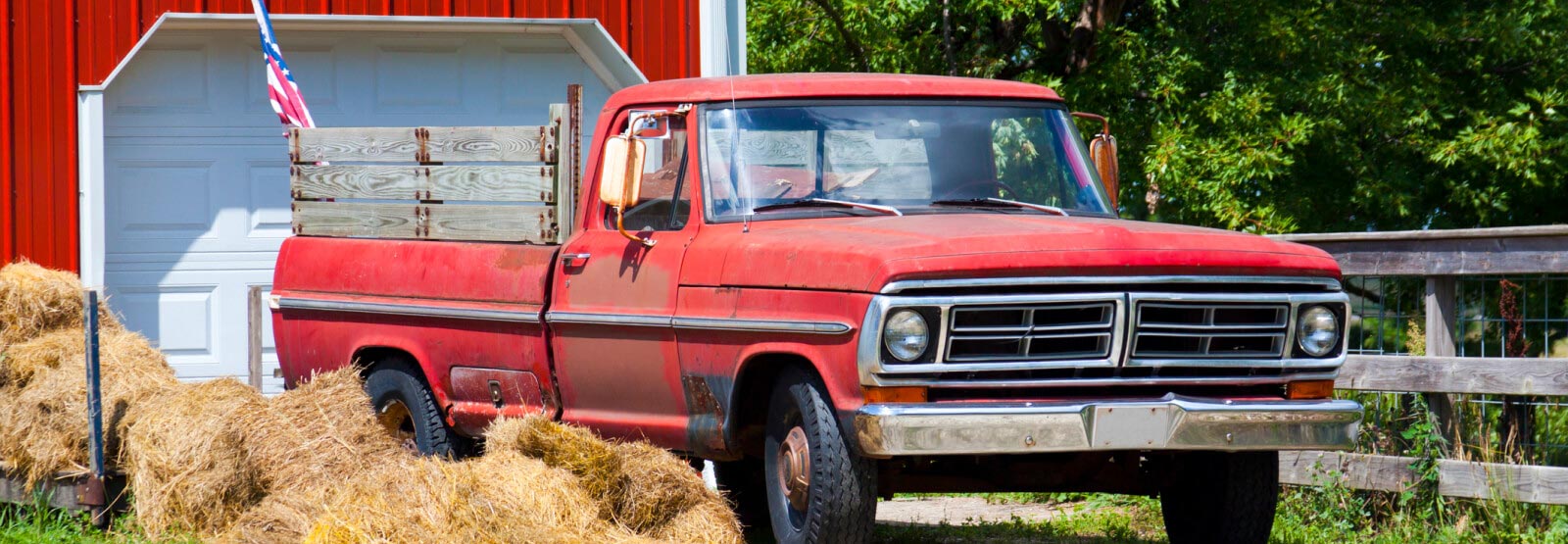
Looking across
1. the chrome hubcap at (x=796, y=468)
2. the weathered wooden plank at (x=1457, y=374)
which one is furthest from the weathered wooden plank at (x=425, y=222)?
the weathered wooden plank at (x=1457, y=374)

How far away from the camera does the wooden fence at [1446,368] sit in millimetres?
7156

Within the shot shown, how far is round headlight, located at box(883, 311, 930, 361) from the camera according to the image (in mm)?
5328

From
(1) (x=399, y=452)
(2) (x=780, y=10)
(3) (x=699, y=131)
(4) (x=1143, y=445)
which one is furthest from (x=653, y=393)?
(2) (x=780, y=10)

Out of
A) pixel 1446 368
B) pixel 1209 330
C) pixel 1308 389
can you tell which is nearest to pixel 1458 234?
pixel 1446 368

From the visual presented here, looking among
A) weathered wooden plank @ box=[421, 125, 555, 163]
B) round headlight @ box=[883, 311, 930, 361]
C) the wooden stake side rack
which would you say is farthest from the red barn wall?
round headlight @ box=[883, 311, 930, 361]

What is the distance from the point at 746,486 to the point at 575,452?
2.06 metres

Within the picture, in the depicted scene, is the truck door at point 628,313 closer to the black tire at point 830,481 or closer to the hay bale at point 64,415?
the black tire at point 830,481

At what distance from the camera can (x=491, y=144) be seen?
299 inches

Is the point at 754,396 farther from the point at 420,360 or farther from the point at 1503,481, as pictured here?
the point at 1503,481

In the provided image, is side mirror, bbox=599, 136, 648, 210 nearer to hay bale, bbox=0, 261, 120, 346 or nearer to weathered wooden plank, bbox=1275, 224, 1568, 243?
weathered wooden plank, bbox=1275, 224, 1568, 243

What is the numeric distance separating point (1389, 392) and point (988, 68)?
913 centimetres

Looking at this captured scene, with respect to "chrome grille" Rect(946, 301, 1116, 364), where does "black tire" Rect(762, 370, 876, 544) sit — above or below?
below

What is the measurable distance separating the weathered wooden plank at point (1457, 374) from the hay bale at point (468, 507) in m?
3.65

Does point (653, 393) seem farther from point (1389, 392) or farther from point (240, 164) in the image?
point (240, 164)
